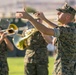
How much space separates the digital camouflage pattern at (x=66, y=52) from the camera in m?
8.01

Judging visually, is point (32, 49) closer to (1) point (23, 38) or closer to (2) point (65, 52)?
(1) point (23, 38)

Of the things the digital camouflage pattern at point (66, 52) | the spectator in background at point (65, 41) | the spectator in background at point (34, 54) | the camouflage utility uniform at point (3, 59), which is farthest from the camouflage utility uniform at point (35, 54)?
the digital camouflage pattern at point (66, 52)

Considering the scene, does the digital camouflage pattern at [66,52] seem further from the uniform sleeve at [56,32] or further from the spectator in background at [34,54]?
the spectator in background at [34,54]

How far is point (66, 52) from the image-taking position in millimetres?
8133

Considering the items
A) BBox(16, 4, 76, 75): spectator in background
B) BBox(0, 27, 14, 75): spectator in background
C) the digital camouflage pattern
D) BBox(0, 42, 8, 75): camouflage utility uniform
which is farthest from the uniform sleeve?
BBox(0, 42, 8, 75): camouflage utility uniform

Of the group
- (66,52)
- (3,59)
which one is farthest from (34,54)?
(66,52)

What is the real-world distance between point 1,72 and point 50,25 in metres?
1.70

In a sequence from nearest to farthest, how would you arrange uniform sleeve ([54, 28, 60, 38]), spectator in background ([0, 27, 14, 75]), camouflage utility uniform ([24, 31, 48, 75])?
uniform sleeve ([54, 28, 60, 38])
spectator in background ([0, 27, 14, 75])
camouflage utility uniform ([24, 31, 48, 75])

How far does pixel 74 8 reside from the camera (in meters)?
8.10

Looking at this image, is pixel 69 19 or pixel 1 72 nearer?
pixel 69 19

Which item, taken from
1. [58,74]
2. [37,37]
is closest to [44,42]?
[37,37]

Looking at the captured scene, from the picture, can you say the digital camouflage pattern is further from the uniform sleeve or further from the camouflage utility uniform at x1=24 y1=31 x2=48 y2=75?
the camouflage utility uniform at x1=24 y1=31 x2=48 y2=75

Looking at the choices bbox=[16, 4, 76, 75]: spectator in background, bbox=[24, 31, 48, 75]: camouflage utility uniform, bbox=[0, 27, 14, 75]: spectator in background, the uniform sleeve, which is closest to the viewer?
the uniform sleeve

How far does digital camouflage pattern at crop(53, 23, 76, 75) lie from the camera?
801 centimetres
